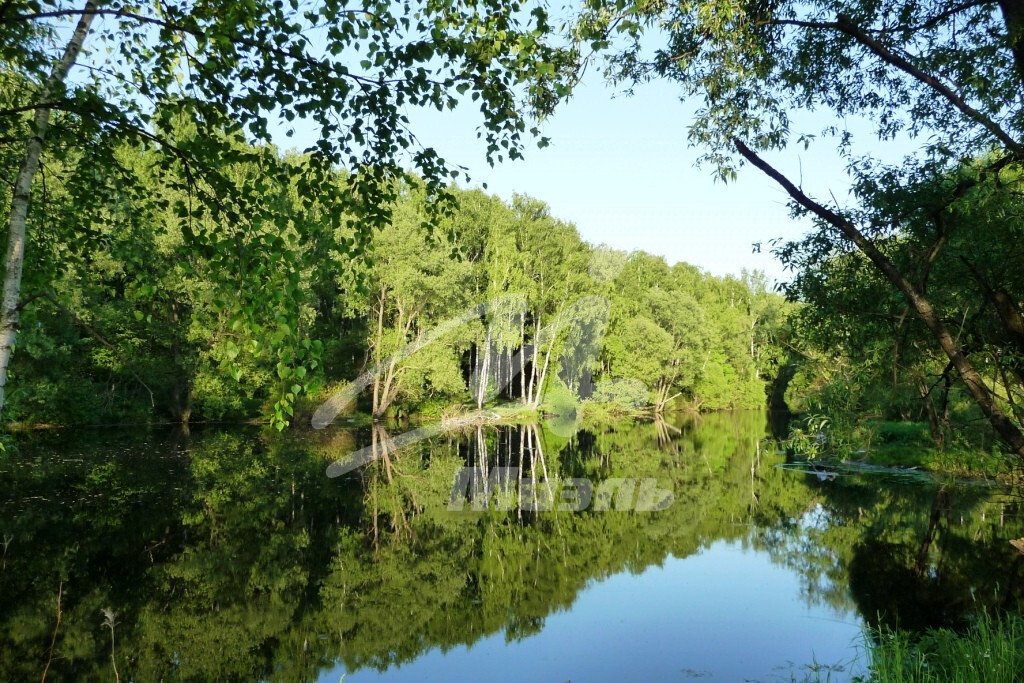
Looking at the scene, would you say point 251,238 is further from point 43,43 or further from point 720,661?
point 720,661

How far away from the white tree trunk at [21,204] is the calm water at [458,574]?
210 inches

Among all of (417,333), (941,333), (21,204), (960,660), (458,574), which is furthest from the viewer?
(417,333)

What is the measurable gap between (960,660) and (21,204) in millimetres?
8627

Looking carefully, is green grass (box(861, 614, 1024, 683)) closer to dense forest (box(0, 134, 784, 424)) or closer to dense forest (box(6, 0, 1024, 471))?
dense forest (box(6, 0, 1024, 471))

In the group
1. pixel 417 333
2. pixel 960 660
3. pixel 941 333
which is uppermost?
pixel 417 333

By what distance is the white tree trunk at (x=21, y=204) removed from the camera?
4941 millimetres

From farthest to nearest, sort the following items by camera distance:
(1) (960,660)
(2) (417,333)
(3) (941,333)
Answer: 1. (2) (417,333)
2. (1) (960,660)
3. (3) (941,333)

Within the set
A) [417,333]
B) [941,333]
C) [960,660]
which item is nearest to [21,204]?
[941,333]

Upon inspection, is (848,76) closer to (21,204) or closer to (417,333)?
(21,204)

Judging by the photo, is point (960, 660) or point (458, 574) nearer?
point (960, 660)

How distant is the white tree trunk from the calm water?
533 cm

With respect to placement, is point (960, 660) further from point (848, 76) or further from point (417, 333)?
point (417, 333)

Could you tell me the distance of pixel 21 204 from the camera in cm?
510

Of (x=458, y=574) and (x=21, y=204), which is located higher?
(x=21, y=204)
